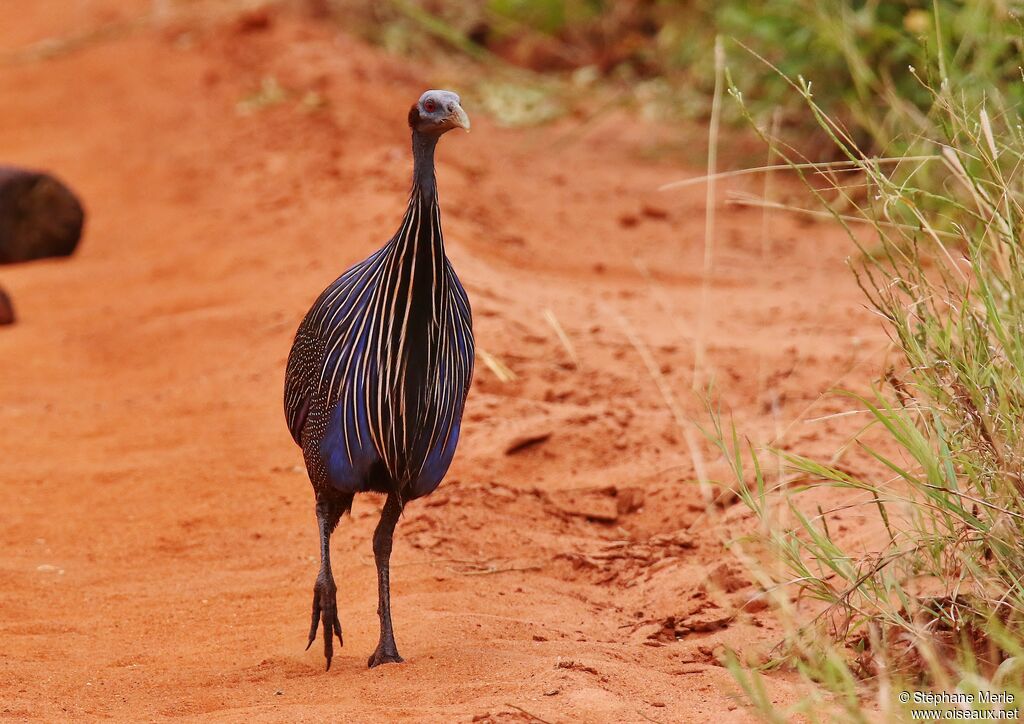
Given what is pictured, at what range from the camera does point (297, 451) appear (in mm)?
5125

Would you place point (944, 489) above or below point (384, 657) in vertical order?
above

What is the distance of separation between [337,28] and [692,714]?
30.2ft

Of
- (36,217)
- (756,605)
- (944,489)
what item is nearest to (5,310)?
(36,217)

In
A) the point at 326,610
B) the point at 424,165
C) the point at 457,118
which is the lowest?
the point at 326,610

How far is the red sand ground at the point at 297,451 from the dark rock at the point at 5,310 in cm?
13

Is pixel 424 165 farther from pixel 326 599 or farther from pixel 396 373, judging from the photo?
pixel 326 599

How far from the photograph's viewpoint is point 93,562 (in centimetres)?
436

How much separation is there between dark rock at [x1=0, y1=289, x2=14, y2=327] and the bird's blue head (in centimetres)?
392

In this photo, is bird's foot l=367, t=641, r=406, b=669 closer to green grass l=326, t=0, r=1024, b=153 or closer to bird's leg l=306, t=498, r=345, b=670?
bird's leg l=306, t=498, r=345, b=670

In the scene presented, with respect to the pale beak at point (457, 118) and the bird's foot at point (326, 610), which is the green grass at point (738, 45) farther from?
the bird's foot at point (326, 610)

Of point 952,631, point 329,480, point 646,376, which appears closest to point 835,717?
point 952,631

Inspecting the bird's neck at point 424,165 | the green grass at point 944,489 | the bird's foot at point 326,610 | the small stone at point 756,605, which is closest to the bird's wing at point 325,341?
the bird's neck at point 424,165

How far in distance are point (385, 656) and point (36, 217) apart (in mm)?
5156

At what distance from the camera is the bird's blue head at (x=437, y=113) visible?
3463 mm
